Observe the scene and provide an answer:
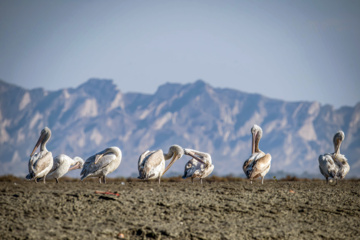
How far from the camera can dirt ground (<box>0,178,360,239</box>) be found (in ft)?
42.2

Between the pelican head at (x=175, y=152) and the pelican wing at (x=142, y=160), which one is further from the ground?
the pelican head at (x=175, y=152)

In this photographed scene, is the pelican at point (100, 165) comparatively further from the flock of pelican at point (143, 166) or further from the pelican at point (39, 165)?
the pelican at point (39, 165)

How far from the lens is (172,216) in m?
14.1

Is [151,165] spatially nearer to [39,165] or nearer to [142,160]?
[142,160]

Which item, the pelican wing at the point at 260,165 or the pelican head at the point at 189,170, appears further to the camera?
the pelican head at the point at 189,170

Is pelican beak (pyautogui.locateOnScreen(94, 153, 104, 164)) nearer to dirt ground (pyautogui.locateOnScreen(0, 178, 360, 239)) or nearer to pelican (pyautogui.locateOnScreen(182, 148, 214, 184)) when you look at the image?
pelican (pyautogui.locateOnScreen(182, 148, 214, 184))

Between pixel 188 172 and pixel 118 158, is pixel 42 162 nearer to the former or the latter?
pixel 118 158

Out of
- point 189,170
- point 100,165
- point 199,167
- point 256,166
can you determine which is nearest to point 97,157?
point 100,165

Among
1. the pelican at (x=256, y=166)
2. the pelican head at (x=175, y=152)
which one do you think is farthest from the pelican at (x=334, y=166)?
the pelican head at (x=175, y=152)

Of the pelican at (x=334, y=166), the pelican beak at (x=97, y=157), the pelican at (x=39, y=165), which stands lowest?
the pelican at (x=39, y=165)

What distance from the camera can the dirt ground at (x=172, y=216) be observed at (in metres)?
12.9

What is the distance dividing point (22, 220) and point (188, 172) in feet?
36.7

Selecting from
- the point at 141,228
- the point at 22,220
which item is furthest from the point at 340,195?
the point at 22,220

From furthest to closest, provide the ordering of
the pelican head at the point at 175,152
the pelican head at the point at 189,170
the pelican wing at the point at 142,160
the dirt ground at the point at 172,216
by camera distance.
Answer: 1. the pelican head at the point at 175,152
2. the pelican head at the point at 189,170
3. the pelican wing at the point at 142,160
4. the dirt ground at the point at 172,216
